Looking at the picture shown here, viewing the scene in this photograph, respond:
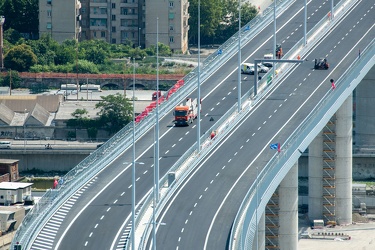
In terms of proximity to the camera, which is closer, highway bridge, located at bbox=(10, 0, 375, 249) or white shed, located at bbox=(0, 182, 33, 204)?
highway bridge, located at bbox=(10, 0, 375, 249)

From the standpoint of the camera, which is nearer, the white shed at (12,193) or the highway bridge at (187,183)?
the highway bridge at (187,183)

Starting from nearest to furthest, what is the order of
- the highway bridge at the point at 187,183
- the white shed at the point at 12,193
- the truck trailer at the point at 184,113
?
the highway bridge at the point at 187,183 < the white shed at the point at 12,193 < the truck trailer at the point at 184,113

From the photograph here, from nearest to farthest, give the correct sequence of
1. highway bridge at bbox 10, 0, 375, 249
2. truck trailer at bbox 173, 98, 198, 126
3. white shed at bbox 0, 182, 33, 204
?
highway bridge at bbox 10, 0, 375, 249 → white shed at bbox 0, 182, 33, 204 → truck trailer at bbox 173, 98, 198, 126

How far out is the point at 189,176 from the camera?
16788 cm

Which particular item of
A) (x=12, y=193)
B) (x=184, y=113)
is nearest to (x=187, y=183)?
(x=184, y=113)

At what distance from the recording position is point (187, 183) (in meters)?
166

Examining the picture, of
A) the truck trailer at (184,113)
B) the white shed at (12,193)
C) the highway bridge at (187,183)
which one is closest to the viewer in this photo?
the highway bridge at (187,183)

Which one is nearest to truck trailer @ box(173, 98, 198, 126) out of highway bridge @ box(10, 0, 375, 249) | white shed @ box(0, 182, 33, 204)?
highway bridge @ box(10, 0, 375, 249)

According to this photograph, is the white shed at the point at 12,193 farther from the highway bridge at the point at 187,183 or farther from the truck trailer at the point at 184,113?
the truck trailer at the point at 184,113

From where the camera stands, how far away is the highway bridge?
149 meters

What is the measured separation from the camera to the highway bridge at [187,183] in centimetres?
14875

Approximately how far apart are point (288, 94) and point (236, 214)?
43.3 m

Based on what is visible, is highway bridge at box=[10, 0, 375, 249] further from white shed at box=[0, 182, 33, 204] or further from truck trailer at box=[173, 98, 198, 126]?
white shed at box=[0, 182, 33, 204]

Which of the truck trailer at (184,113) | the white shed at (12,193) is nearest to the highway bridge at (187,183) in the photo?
the truck trailer at (184,113)
